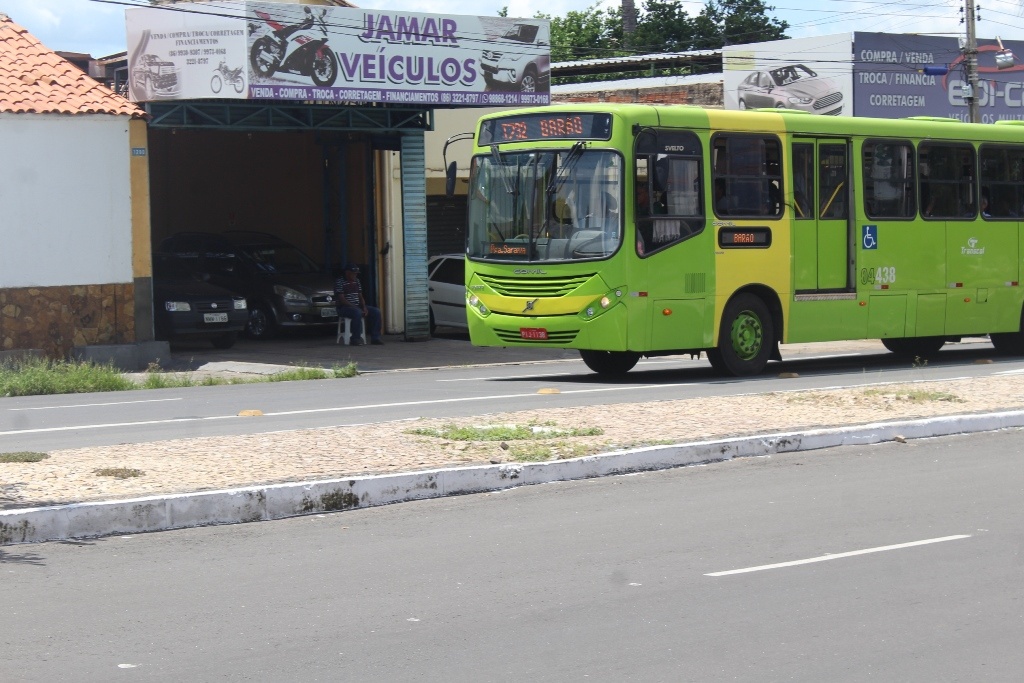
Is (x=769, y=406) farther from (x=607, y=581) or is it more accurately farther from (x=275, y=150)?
(x=275, y=150)

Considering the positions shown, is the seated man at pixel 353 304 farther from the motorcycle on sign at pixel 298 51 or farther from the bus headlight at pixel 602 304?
the bus headlight at pixel 602 304

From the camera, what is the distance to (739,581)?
23.9 feet

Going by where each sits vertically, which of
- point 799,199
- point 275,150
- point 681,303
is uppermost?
point 275,150

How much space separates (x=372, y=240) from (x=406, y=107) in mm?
3393

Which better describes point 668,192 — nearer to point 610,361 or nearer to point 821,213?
point 821,213

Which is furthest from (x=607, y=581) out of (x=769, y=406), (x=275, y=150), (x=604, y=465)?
(x=275, y=150)

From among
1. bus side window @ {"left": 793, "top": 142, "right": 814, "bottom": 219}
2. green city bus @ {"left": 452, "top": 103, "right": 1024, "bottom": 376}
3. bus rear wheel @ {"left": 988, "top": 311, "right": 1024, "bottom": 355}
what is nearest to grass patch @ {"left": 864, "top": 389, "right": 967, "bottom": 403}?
green city bus @ {"left": 452, "top": 103, "right": 1024, "bottom": 376}

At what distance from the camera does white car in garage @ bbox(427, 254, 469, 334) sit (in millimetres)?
26922

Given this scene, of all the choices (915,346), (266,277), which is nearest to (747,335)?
(915,346)

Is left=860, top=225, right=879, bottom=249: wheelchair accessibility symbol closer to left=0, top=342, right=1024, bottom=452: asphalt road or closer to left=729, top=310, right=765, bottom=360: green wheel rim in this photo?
left=0, top=342, right=1024, bottom=452: asphalt road

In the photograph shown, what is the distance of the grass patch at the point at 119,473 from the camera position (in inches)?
367

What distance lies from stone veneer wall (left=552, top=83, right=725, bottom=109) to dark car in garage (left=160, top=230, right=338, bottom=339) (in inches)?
653

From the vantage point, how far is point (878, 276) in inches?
757

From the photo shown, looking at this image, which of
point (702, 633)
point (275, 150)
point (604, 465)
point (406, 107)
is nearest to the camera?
point (702, 633)
